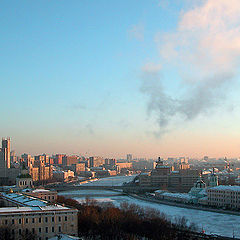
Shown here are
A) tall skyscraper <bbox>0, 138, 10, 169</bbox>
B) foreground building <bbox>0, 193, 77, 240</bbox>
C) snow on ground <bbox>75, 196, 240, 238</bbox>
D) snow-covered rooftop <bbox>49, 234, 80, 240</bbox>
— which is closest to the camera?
snow-covered rooftop <bbox>49, 234, 80, 240</bbox>

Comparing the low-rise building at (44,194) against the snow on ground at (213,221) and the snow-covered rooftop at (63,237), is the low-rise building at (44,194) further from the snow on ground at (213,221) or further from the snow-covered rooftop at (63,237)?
the snow-covered rooftop at (63,237)

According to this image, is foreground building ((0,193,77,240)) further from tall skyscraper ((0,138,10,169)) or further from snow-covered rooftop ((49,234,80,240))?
tall skyscraper ((0,138,10,169))

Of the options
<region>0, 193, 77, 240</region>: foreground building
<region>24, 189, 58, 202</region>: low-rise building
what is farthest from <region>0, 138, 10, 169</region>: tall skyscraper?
<region>0, 193, 77, 240</region>: foreground building

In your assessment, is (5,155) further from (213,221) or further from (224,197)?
(213,221)

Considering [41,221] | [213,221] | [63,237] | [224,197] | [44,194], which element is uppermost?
[41,221]

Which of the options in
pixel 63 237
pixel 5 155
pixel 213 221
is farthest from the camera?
pixel 5 155

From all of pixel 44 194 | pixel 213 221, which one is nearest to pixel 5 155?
pixel 44 194

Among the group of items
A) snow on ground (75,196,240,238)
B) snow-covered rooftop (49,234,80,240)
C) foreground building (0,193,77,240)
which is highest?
foreground building (0,193,77,240)

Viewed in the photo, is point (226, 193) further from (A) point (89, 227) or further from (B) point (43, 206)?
(B) point (43, 206)

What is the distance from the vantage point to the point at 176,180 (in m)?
73.4

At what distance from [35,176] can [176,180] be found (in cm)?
2811

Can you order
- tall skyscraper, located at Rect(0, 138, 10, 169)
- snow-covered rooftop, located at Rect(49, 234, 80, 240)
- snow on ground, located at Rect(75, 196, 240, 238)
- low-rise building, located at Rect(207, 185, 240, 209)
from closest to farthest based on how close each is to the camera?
snow-covered rooftop, located at Rect(49, 234, 80, 240) → snow on ground, located at Rect(75, 196, 240, 238) → low-rise building, located at Rect(207, 185, 240, 209) → tall skyscraper, located at Rect(0, 138, 10, 169)

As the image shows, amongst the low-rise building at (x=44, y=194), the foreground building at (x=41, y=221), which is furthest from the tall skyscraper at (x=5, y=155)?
the foreground building at (x=41, y=221)

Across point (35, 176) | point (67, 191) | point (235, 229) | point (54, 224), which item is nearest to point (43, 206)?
point (54, 224)
